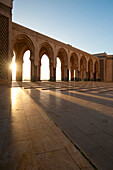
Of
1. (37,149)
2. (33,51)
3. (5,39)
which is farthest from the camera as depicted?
(33,51)

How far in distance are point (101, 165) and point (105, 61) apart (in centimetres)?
3683

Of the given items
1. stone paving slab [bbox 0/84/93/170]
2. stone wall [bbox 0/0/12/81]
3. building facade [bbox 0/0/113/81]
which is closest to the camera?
stone paving slab [bbox 0/84/93/170]

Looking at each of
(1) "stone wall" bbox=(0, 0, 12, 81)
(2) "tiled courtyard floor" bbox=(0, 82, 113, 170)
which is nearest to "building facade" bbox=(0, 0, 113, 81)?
(1) "stone wall" bbox=(0, 0, 12, 81)

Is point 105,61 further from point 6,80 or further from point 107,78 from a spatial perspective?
point 6,80

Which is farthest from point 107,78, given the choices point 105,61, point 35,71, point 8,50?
point 8,50

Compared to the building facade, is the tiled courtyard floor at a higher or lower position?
lower

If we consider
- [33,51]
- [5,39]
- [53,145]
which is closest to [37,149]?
[53,145]

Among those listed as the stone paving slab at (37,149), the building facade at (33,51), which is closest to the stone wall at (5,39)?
the building facade at (33,51)

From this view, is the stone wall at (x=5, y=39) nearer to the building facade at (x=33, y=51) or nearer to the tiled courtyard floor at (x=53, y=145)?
the building facade at (x=33, y=51)

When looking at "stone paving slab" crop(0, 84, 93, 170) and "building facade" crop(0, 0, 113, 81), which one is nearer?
"stone paving slab" crop(0, 84, 93, 170)

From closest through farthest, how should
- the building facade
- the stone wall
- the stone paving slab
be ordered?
the stone paving slab → the stone wall → the building facade

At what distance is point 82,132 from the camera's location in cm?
135

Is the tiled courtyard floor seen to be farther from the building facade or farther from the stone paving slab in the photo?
the building facade

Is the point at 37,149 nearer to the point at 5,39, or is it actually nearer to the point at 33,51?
the point at 5,39
